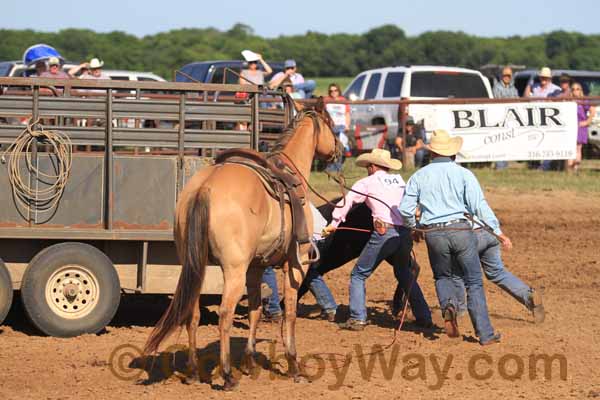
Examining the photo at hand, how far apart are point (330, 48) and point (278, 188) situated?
66696 mm

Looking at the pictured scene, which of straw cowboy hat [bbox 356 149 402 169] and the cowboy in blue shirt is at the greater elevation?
straw cowboy hat [bbox 356 149 402 169]

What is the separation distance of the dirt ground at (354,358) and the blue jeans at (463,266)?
0.80 ft

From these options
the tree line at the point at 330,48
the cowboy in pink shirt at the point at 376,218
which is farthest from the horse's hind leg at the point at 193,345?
the tree line at the point at 330,48

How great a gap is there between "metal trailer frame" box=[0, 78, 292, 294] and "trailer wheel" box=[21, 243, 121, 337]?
168 mm

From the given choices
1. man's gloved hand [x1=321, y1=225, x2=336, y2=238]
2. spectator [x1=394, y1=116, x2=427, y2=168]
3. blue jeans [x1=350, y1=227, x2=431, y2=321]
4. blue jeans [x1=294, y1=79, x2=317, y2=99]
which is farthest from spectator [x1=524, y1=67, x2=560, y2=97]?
man's gloved hand [x1=321, y1=225, x2=336, y2=238]

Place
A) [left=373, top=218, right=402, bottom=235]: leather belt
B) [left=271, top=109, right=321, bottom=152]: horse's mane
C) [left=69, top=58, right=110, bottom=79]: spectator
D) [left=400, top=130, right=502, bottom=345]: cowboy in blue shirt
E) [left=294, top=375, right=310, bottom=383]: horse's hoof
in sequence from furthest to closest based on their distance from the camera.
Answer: [left=69, top=58, right=110, bottom=79]: spectator → [left=373, top=218, right=402, bottom=235]: leather belt → [left=400, top=130, right=502, bottom=345]: cowboy in blue shirt → [left=271, top=109, right=321, bottom=152]: horse's mane → [left=294, top=375, right=310, bottom=383]: horse's hoof

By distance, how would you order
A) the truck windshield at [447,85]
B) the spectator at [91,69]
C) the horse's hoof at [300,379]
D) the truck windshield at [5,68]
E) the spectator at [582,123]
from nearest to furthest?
the horse's hoof at [300,379] → the spectator at [91,69] → the spectator at [582,123] → the truck windshield at [447,85] → the truck windshield at [5,68]

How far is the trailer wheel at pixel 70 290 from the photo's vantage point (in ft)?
30.1

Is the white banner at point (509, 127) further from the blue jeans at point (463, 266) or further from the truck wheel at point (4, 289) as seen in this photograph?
the truck wheel at point (4, 289)

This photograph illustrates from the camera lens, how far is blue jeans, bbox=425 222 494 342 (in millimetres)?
9203

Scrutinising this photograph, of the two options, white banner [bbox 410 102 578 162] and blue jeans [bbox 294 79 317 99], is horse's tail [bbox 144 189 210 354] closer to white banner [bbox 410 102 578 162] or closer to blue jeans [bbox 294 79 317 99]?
white banner [bbox 410 102 578 162]

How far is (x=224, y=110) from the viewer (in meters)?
9.57

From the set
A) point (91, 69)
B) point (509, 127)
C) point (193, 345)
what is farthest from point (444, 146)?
point (509, 127)

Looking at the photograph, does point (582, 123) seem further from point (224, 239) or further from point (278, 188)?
point (224, 239)
